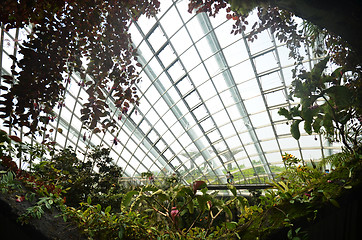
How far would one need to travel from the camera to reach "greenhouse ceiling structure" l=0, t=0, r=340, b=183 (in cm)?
1264

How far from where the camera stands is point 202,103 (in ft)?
51.1

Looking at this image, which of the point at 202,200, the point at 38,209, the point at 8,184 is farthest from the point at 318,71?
the point at 8,184

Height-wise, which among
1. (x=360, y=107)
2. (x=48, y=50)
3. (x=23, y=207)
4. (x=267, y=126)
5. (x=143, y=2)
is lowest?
(x=23, y=207)

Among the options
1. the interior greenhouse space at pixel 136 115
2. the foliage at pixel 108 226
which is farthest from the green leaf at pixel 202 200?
the foliage at pixel 108 226

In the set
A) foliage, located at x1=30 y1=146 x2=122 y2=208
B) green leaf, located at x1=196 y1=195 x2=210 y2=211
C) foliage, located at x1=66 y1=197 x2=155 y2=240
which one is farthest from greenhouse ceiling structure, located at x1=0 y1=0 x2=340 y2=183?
foliage, located at x1=66 y1=197 x2=155 y2=240

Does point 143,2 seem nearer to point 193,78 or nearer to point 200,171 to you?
point 193,78

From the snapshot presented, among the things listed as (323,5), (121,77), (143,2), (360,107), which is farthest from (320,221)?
(143,2)

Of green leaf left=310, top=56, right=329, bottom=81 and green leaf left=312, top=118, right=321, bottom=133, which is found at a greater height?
green leaf left=310, top=56, right=329, bottom=81

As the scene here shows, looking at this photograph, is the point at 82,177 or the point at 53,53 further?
the point at 82,177

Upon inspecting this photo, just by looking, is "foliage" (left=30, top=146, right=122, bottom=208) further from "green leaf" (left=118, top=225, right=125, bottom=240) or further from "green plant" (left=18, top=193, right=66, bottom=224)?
"green leaf" (left=118, top=225, right=125, bottom=240)

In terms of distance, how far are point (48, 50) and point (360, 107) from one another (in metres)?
2.35

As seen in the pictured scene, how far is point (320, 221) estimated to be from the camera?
1.33 m

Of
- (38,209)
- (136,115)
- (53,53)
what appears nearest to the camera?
(38,209)

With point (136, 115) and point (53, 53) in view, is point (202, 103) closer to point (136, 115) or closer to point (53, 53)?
point (136, 115)
